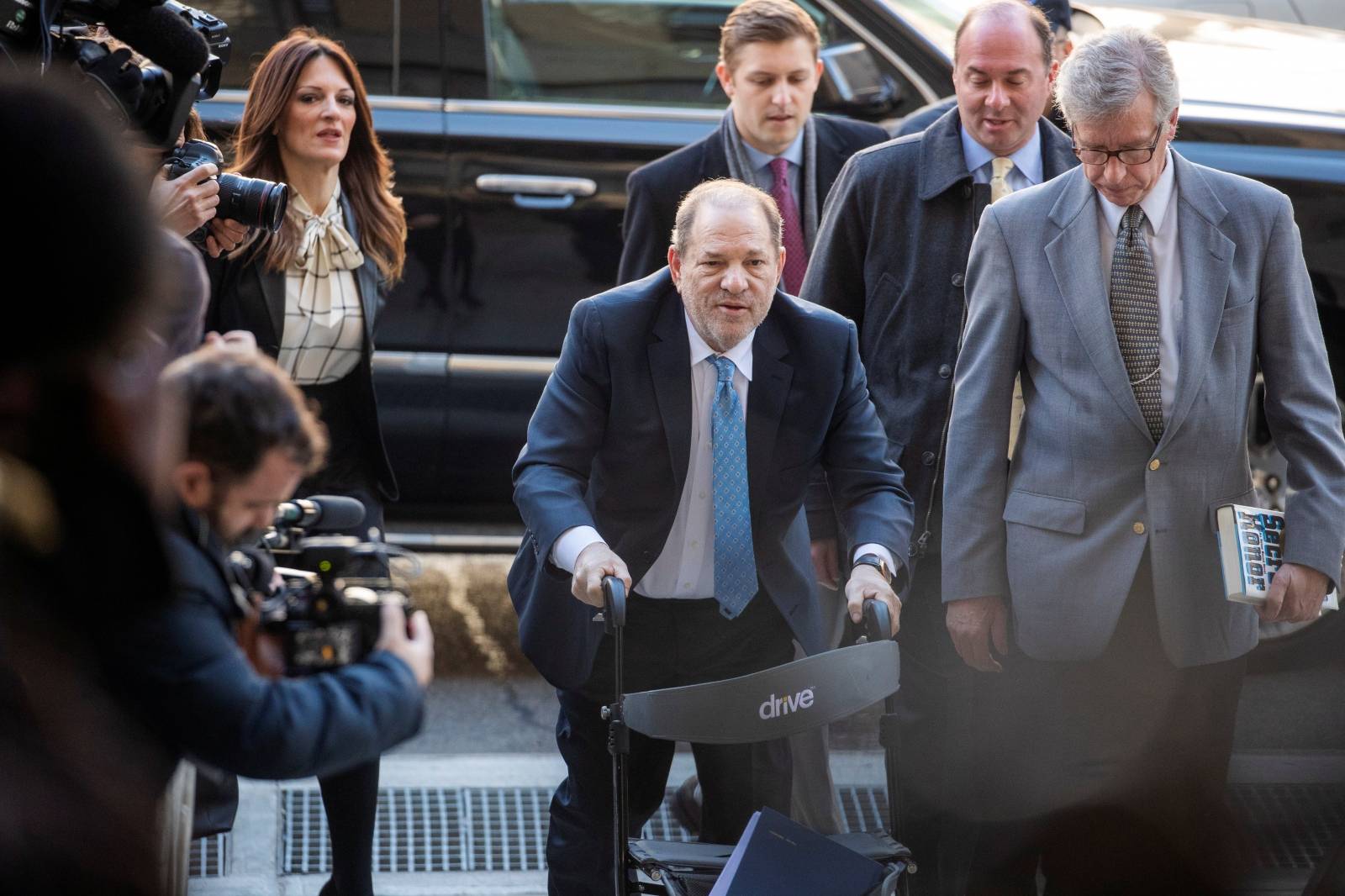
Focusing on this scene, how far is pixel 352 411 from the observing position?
412 centimetres

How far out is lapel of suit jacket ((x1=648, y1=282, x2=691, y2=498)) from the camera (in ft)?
10.9

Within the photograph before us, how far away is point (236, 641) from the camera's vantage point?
6.58ft

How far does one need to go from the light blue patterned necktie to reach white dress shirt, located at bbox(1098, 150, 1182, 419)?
2.44ft

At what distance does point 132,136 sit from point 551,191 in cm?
202

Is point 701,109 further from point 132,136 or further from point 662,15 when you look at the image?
point 132,136

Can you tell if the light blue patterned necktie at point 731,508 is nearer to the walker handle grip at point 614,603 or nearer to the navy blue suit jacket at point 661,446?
the navy blue suit jacket at point 661,446

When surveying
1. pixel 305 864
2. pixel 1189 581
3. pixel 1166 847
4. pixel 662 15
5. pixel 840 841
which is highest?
pixel 662 15

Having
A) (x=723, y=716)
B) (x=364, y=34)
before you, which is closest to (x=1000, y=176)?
(x=723, y=716)

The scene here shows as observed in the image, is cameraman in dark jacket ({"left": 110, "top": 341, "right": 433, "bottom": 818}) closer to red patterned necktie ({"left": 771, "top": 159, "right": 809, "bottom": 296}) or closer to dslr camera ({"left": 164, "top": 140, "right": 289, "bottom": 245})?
dslr camera ({"left": 164, "top": 140, "right": 289, "bottom": 245})

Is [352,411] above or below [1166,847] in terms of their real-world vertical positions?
above

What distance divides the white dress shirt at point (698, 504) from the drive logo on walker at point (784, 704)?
0.53 m

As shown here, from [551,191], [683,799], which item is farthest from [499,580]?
[683,799]

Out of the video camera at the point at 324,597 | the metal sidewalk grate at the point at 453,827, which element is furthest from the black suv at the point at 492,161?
the video camera at the point at 324,597

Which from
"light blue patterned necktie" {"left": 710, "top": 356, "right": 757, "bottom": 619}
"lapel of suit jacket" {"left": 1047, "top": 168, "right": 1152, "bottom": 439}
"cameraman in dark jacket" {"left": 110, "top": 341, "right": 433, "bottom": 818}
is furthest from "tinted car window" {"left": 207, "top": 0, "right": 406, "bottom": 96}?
"cameraman in dark jacket" {"left": 110, "top": 341, "right": 433, "bottom": 818}
